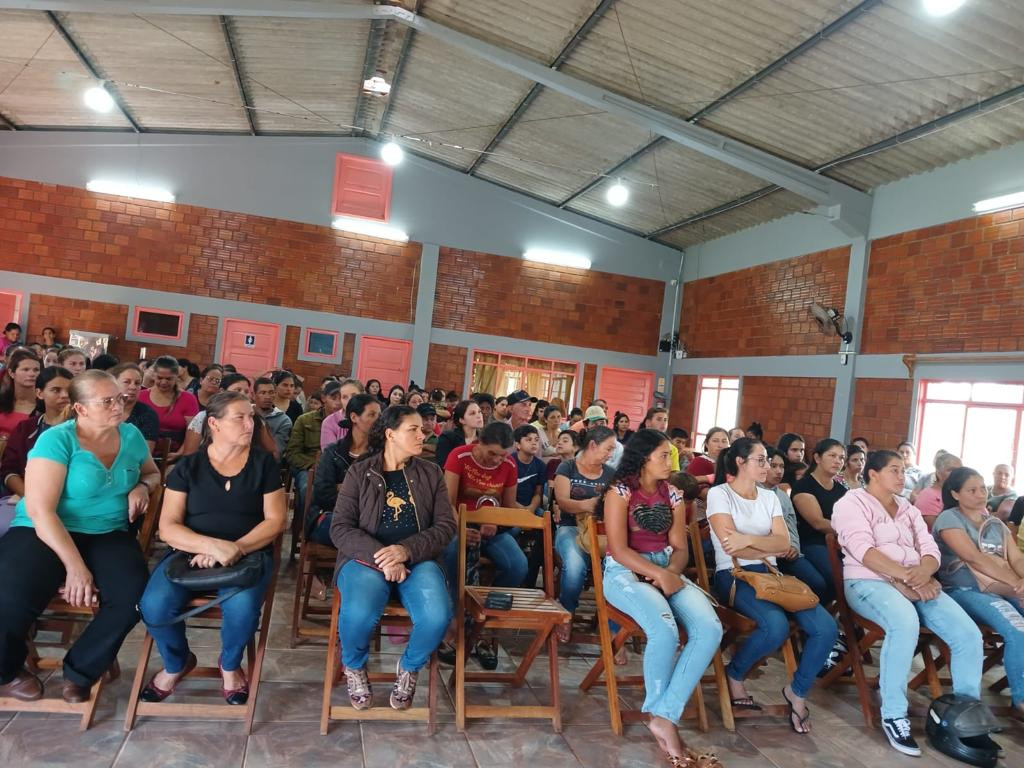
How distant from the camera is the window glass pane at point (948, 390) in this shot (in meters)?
8.01

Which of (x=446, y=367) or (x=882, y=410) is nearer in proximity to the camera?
(x=882, y=410)

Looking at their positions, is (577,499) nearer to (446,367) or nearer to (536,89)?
(536,89)

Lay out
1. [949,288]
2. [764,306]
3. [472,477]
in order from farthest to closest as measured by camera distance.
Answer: [764,306] → [949,288] → [472,477]

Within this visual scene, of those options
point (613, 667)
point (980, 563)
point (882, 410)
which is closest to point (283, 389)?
point (613, 667)

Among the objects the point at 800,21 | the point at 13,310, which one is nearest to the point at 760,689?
the point at 800,21

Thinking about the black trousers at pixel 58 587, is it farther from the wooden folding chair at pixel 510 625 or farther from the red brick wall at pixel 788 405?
the red brick wall at pixel 788 405

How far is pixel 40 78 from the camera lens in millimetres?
9008

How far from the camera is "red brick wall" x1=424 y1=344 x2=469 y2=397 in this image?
12680 mm

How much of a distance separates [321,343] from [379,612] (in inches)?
386

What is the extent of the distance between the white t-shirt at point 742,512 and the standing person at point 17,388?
11.8 feet

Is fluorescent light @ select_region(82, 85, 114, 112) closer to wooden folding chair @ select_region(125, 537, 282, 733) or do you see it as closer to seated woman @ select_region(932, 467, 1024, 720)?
wooden folding chair @ select_region(125, 537, 282, 733)

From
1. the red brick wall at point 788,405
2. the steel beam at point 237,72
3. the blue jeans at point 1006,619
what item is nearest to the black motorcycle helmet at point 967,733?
the blue jeans at point 1006,619

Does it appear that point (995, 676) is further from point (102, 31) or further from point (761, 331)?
point (102, 31)

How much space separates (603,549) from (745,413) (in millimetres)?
8621
